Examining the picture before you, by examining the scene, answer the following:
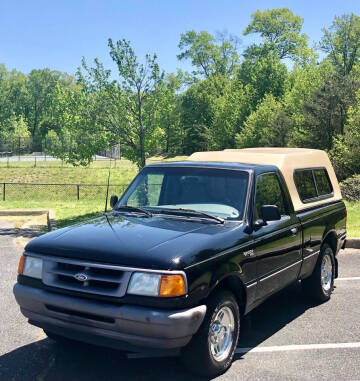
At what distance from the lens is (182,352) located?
3760 mm

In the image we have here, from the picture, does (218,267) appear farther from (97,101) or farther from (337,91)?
(337,91)

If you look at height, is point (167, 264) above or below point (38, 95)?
below

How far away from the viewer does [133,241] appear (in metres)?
3.83

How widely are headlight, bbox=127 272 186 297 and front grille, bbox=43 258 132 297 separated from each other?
0.07 meters

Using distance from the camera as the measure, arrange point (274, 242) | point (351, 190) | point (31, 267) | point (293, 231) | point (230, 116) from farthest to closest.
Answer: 1. point (230, 116)
2. point (351, 190)
3. point (293, 231)
4. point (274, 242)
5. point (31, 267)

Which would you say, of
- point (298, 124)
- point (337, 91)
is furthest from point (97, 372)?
point (298, 124)

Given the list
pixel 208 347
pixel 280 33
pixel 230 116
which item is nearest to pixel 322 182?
pixel 208 347

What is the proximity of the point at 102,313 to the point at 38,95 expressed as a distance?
332ft

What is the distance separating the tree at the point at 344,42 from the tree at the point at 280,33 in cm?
828

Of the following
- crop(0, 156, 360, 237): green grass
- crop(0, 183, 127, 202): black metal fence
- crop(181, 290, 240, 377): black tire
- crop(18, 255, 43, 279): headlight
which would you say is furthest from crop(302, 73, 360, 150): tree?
crop(18, 255, 43, 279): headlight

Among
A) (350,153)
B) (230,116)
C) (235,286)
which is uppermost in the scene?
(230,116)

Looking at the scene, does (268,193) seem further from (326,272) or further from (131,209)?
(326,272)

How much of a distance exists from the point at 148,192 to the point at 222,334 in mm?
1914

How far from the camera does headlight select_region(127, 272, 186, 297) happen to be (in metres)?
3.46
